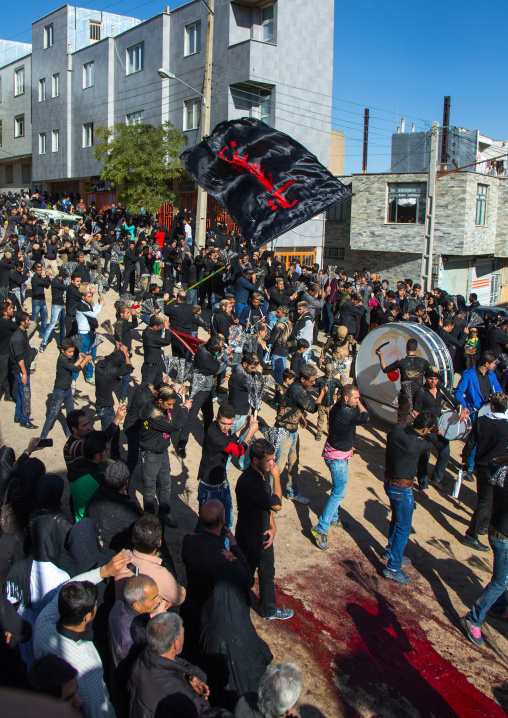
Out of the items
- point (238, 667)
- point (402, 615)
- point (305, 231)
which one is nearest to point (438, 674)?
point (402, 615)

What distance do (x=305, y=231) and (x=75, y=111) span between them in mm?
18903

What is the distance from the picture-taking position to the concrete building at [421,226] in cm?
2788

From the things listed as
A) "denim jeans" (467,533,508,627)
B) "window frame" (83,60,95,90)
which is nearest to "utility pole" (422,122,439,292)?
"denim jeans" (467,533,508,627)

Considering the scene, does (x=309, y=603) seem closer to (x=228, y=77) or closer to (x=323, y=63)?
(x=228, y=77)

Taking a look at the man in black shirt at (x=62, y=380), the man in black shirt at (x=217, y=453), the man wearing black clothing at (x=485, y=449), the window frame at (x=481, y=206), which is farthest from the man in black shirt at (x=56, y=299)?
the window frame at (x=481, y=206)

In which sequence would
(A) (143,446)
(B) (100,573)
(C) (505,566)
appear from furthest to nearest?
(A) (143,446) → (C) (505,566) → (B) (100,573)

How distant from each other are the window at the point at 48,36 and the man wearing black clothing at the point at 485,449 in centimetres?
4225

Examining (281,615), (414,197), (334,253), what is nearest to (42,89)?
(334,253)

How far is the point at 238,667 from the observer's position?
3.70 meters

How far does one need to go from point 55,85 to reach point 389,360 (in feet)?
123

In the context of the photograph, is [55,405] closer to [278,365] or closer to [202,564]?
[278,365]

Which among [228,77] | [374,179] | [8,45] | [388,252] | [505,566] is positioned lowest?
[505,566]

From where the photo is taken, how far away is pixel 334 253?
33.5 m

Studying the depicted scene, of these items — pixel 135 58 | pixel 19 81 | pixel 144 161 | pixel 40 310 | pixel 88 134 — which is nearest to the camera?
pixel 40 310
